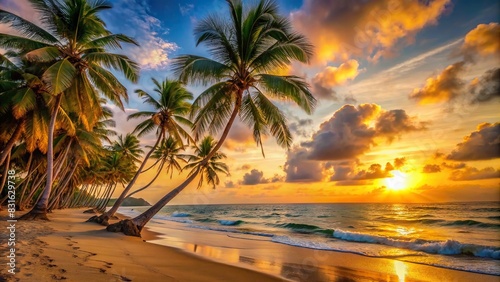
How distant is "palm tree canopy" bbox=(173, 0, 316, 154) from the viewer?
1135cm

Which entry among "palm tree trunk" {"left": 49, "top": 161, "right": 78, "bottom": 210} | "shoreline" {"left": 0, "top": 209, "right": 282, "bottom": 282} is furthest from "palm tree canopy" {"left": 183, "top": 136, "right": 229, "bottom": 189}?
"shoreline" {"left": 0, "top": 209, "right": 282, "bottom": 282}

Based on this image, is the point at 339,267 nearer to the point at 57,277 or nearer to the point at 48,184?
the point at 57,277

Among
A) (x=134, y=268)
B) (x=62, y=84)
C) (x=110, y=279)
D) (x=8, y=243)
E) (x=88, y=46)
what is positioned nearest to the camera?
(x=110, y=279)

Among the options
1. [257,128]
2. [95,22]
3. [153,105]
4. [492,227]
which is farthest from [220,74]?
[492,227]

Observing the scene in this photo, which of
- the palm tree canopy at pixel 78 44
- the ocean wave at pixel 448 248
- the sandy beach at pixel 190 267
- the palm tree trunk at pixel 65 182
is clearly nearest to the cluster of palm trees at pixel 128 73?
the palm tree canopy at pixel 78 44

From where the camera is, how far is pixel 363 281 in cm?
648

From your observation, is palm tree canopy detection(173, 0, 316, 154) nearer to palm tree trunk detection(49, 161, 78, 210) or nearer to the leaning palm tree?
the leaning palm tree

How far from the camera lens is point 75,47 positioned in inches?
490

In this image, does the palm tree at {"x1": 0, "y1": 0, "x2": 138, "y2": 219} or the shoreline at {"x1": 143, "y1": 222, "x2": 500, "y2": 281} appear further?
the palm tree at {"x1": 0, "y1": 0, "x2": 138, "y2": 219}

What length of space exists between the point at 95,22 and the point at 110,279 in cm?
1216

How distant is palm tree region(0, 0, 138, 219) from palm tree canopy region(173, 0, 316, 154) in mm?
3673

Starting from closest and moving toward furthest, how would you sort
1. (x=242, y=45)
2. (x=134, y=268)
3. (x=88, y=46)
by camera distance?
(x=134, y=268) → (x=242, y=45) → (x=88, y=46)

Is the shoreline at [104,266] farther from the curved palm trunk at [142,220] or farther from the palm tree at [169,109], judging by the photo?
the palm tree at [169,109]

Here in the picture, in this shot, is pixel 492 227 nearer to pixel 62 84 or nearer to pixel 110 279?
pixel 110 279
